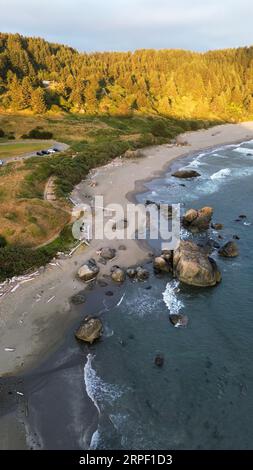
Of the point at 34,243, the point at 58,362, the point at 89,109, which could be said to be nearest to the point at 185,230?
the point at 34,243

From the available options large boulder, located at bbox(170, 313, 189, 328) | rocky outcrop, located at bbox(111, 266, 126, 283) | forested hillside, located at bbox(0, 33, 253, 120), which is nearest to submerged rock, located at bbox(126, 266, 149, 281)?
rocky outcrop, located at bbox(111, 266, 126, 283)

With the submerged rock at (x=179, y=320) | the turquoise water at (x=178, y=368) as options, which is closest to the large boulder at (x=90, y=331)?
the turquoise water at (x=178, y=368)

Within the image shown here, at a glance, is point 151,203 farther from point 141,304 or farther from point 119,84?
point 119,84

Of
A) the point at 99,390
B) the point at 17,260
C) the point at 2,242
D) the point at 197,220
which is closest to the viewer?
the point at 99,390

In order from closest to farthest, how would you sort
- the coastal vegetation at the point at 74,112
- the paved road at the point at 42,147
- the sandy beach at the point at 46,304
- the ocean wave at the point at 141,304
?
the sandy beach at the point at 46,304 < the ocean wave at the point at 141,304 < the coastal vegetation at the point at 74,112 < the paved road at the point at 42,147

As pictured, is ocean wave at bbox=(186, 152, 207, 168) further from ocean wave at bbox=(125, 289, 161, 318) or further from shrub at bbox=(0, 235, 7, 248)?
ocean wave at bbox=(125, 289, 161, 318)

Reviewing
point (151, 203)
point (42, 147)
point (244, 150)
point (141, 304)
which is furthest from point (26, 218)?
point (244, 150)

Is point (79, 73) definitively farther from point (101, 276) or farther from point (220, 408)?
point (220, 408)

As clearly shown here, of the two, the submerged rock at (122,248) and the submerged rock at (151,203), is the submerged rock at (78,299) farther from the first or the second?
the submerged rock at (151,203)
